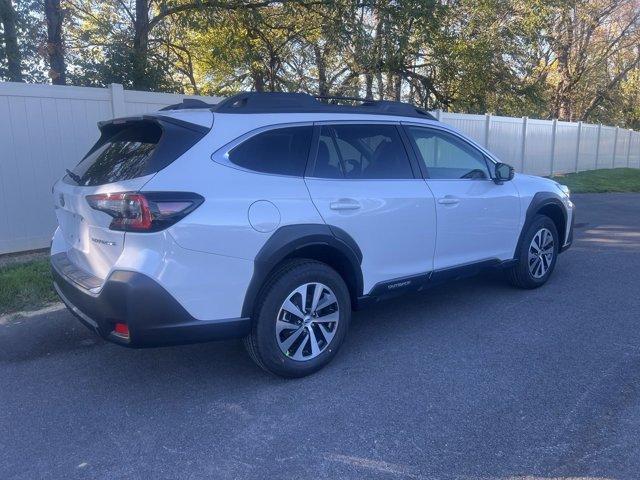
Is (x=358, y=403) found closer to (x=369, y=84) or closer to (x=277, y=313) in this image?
(x=277, y=313)

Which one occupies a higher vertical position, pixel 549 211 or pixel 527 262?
pixel 549 211

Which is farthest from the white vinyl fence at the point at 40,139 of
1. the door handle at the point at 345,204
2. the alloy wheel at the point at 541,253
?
the alloy wheel at the point at 541,253

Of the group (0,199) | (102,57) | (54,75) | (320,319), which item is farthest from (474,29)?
(320,319)

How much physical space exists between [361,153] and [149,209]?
182 centimetres

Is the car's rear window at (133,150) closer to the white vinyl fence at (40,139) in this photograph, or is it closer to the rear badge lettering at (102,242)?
the rear badge lettering at (102,242)

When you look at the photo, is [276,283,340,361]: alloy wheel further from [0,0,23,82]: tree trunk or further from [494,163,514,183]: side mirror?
[0,0,23,82]: tree trunk

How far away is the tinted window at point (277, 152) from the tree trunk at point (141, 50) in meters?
8.81

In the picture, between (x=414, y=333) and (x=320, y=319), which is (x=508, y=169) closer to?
(x=414, y=333)

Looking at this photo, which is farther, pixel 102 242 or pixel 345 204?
pixel 345 204

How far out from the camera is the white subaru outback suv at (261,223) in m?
3.30

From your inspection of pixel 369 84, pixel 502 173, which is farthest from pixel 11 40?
pixel 369 84

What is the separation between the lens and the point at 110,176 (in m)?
3.65

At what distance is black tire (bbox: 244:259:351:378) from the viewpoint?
3.68 meters

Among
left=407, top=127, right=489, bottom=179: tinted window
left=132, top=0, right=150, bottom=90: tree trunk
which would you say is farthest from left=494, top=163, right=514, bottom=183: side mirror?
left=132, top=0, right=150, bottom=90: tree trunk
